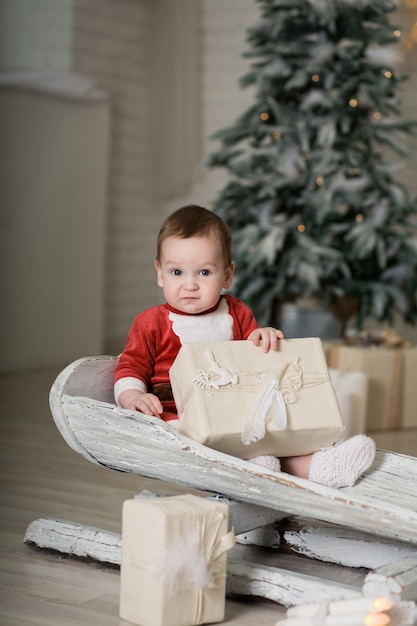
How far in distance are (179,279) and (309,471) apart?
0.43 metres

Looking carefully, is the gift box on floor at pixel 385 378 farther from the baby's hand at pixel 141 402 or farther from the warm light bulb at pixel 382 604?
the warm light bulb at pixel 382 604

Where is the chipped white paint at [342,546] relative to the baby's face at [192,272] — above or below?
below

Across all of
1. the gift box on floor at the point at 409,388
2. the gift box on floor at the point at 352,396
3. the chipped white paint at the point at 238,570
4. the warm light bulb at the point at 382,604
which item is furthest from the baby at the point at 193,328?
the gift box on floor at the point at 409,388

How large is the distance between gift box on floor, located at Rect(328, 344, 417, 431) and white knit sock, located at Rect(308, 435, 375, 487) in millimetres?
1628

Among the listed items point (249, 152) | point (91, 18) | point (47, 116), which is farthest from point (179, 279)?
point (91, 18)

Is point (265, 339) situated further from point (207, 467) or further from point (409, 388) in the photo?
point (409, 388)

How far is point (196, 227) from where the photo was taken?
1.79m

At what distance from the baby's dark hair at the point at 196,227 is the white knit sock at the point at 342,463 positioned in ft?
1.36

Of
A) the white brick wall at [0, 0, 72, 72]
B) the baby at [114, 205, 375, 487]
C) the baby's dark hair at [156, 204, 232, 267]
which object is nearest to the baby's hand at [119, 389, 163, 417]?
the baby at [114, 205, 375, 487]

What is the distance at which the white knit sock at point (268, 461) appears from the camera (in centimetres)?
168

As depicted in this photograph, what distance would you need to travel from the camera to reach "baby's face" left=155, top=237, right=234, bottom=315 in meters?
1.79

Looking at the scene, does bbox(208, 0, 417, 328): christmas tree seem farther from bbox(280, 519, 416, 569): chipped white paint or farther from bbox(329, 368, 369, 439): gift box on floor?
bbox(280, 519, 416, 569): chipped white paint

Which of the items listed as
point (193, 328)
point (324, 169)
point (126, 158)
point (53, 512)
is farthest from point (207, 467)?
point (126, 158)

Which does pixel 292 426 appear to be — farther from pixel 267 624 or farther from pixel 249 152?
pixel 249 152
